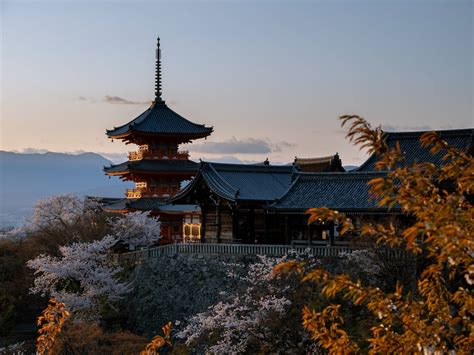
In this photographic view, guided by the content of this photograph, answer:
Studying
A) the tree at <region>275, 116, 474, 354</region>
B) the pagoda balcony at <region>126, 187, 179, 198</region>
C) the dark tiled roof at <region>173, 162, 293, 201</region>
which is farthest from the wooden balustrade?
the tree at <region>275, 116, 474, 354</region>

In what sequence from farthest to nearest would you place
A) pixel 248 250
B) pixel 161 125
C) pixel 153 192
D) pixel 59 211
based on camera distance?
pixel 161 125
pixel 153 192
pixel 59 211
pixel 248 250

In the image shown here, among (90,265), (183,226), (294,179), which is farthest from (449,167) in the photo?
(183,226)

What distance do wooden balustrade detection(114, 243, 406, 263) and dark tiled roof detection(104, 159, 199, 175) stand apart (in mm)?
11058

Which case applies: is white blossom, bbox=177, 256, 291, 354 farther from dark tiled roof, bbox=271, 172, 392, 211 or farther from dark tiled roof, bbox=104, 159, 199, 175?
dark tiled roof, bbox=104, 159, 199, 175

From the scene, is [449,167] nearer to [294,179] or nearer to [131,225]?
[294,179]

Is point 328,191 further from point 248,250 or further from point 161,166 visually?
point 161,166

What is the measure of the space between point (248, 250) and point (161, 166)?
63.0 feet

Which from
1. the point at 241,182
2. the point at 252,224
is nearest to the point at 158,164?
the point at 241,182

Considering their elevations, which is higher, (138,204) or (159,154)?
(159,154)

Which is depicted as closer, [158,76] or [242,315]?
[242,315]

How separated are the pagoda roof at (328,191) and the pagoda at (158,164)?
15.4 metres

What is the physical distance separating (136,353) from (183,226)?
21623mm

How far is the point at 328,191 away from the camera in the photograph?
35938 millimetres

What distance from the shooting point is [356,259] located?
31.4m
